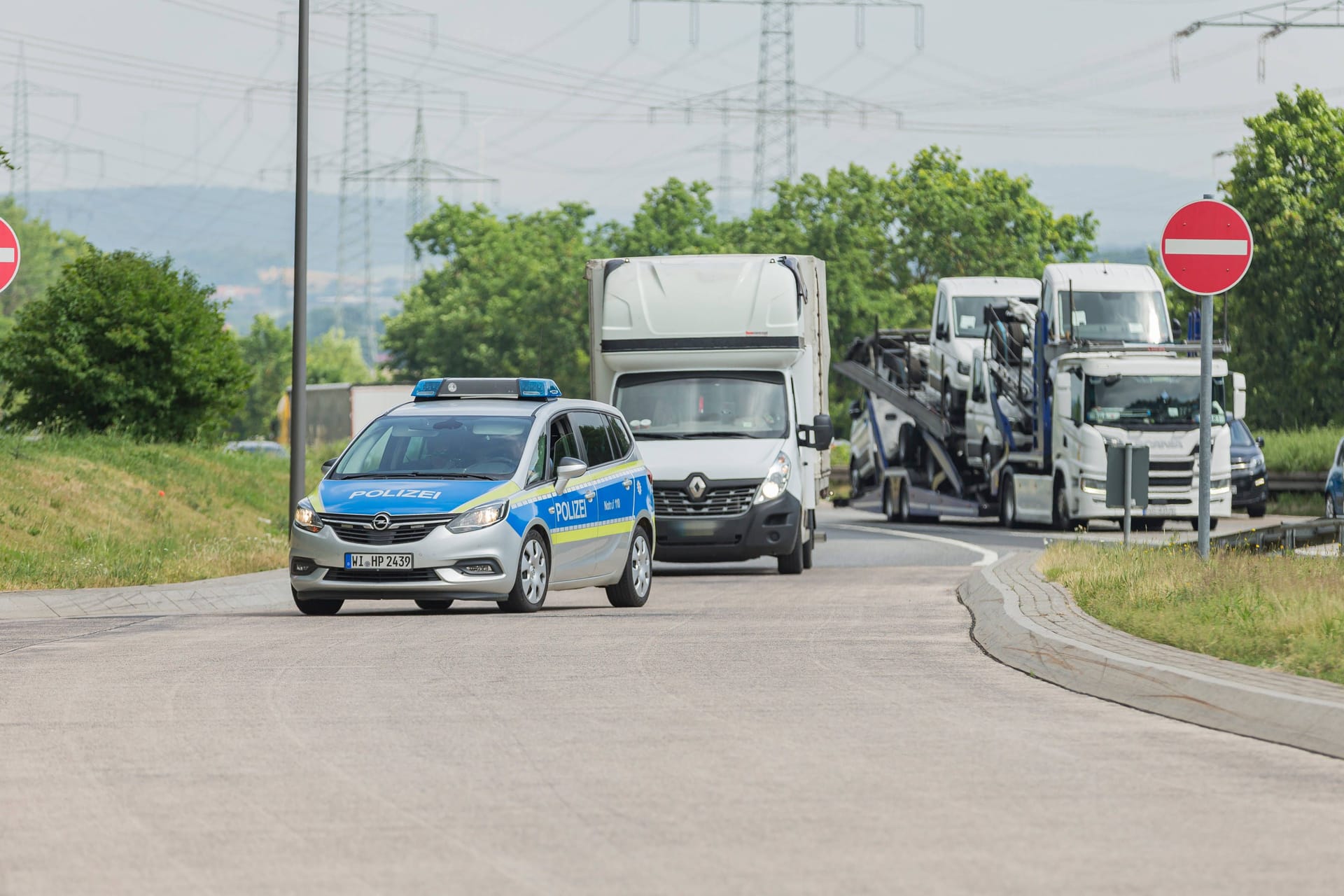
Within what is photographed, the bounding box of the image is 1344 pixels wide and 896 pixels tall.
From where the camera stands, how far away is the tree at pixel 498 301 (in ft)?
313

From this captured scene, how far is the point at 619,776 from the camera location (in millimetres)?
8102

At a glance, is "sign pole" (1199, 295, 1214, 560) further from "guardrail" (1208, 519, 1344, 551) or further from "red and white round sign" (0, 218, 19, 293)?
"red and white round sign" (0, 218, 19, 293)

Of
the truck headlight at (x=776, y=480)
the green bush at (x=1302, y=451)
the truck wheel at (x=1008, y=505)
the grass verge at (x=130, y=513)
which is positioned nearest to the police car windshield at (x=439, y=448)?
the grass verge at (x=130, y=513)

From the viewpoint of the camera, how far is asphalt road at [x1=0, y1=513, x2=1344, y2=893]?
6.38m

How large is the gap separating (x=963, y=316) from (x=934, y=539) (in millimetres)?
7013

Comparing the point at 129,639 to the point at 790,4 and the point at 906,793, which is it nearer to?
the point at 906,793

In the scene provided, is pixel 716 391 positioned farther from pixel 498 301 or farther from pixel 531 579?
pixel 498 301

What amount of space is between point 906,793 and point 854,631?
22.4 feet

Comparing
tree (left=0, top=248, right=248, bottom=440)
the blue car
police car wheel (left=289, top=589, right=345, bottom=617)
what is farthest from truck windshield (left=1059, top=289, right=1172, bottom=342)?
police car wheel (left=289, top=589, right=345, bottom=617)

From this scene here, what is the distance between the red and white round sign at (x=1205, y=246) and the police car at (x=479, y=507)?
16.2 feet

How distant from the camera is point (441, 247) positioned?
10606 cm

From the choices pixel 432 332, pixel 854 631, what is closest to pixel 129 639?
pixel 854 631

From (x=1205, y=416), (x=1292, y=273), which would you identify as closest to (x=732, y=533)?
(x=1205, y=416)

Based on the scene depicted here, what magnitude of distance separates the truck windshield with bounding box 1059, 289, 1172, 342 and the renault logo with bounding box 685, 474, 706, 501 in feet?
47.1
